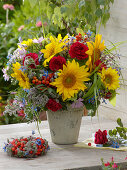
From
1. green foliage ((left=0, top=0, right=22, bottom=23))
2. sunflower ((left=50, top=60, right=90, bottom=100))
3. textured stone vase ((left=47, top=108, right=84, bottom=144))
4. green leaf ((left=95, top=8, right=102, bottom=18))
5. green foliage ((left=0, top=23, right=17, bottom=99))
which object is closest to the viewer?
sunflower ((left=50, top=60, right=90, bottom=100))

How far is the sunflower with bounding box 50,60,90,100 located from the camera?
1.41m

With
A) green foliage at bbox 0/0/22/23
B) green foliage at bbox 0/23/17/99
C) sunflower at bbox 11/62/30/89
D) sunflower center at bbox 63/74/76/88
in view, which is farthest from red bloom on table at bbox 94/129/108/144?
green foliage at bbox 0/0/22/23

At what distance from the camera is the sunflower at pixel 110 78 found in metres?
1.46

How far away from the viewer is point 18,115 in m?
3.22

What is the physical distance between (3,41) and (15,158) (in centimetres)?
267

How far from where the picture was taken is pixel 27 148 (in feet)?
4.55

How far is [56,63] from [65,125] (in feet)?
0.96

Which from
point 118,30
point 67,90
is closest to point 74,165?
point 67,90

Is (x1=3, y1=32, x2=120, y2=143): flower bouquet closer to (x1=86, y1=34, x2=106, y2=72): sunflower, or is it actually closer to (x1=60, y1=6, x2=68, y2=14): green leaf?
(x1=86, y1=34, x2=106, y2=72): sunflower

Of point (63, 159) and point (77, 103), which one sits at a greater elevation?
point (77, 103)

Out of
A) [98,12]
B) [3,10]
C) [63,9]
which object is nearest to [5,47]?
[63,9]

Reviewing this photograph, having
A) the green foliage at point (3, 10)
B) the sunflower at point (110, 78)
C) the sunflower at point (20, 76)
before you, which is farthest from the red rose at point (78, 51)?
the green foliage at point (3, 10)

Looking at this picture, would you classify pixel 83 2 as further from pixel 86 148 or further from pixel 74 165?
pixel 74 165

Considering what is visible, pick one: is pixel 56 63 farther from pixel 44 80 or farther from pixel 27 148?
pixel 27 148
